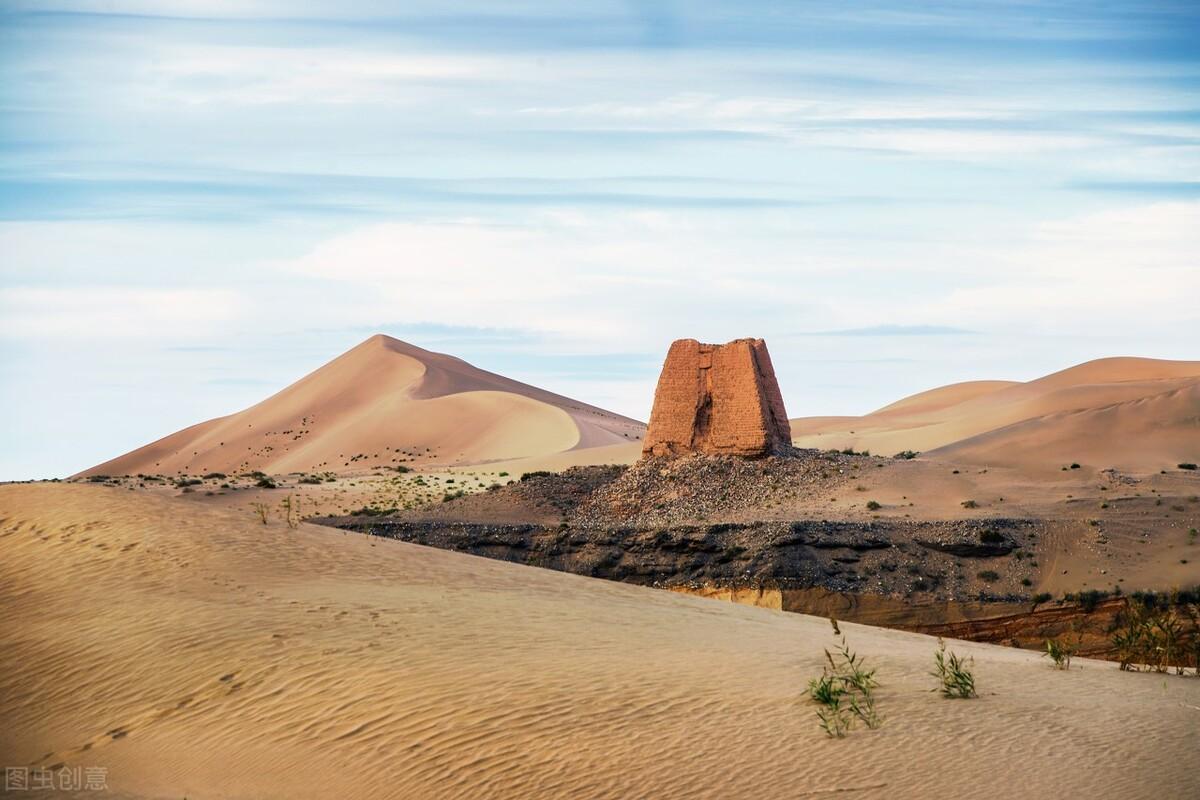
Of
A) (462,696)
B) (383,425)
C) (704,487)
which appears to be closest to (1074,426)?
(704,487)

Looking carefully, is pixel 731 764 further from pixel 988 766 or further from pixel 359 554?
pixel 359 554

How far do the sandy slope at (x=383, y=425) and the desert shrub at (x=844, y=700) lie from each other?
65019 millimetres

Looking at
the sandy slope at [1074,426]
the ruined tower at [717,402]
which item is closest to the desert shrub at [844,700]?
the ruined tower at [717,402]

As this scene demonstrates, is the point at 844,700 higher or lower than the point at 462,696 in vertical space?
lower

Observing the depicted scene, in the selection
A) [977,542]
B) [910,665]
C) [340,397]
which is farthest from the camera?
[340,397]

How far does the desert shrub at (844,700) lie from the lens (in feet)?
30.9

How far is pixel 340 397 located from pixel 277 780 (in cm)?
9235

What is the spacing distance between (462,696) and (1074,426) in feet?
141

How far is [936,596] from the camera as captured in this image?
25.7 m

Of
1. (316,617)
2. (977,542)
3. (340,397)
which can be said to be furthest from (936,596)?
(340,397)

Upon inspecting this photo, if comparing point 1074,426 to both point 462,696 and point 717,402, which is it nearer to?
point 717,402

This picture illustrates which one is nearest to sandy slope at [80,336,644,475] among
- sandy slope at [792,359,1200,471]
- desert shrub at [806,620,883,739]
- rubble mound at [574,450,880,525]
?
sandy slope at [792,359,1200,471]

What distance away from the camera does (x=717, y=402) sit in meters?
37.4

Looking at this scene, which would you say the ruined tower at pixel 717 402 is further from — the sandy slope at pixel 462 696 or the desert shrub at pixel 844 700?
the desert shrub at pixel 844 700
